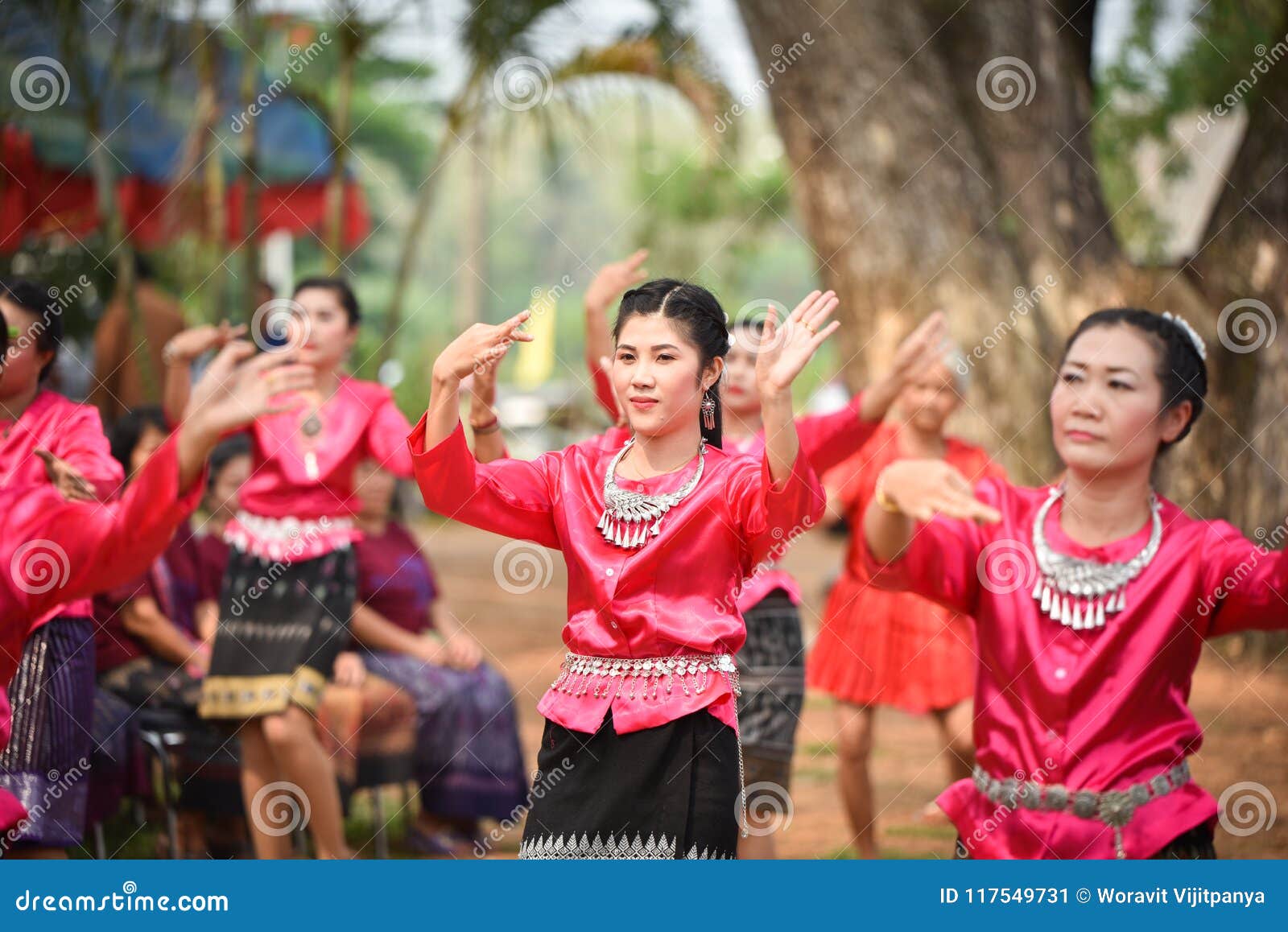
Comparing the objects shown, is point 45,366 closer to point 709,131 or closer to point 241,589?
point 241,589

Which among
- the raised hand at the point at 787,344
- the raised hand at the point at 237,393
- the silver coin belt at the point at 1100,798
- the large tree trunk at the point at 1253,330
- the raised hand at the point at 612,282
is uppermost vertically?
the large tree trunk at the point at 1253,330

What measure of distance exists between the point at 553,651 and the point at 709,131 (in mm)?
4611

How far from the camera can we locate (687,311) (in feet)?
10.2

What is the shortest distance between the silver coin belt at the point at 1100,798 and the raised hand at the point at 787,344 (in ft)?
3.47

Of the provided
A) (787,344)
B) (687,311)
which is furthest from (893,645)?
(787,344)

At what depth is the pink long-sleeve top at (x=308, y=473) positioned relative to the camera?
16.1 ft

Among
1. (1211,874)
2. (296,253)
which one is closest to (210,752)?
(1211,874)

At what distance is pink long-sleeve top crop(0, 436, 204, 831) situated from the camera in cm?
278

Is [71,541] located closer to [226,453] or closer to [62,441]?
[62,441]

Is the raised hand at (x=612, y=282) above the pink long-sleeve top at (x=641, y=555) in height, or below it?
above

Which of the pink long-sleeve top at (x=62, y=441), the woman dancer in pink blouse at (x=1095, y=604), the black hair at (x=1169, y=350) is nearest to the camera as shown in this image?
the woman dancer in pink blouse at (x=1095, y=604)

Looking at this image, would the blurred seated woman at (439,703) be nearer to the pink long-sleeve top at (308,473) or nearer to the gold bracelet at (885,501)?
the pink long-sleeve top at (308,473)

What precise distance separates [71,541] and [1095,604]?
7.03 ft

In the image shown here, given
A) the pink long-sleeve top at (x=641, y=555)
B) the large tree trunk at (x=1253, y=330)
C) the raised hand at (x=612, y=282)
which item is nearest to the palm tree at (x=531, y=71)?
the large tree trunk at (x=1253, y=330)
